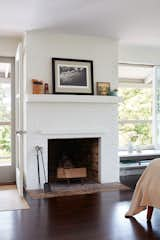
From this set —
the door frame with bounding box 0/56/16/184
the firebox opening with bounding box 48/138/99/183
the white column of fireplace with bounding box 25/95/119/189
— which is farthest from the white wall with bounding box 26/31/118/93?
the firebox opening with bounding box 48/138/99/183

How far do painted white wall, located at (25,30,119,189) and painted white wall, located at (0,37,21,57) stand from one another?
521 mm

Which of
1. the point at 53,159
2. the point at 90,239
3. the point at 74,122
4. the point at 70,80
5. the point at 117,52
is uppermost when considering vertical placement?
the point at 117,52

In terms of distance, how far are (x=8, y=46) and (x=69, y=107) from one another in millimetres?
1480

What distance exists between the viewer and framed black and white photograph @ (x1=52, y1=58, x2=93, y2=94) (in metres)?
4.75

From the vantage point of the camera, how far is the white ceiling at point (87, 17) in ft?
11.7

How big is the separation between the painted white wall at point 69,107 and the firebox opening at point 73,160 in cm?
28

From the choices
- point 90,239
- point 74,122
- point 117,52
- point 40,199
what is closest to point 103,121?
point 74,122

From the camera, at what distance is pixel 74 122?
4.86 metres

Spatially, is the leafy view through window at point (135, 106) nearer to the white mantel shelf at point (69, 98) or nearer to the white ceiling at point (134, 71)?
the white ceiling at point (134, 71)

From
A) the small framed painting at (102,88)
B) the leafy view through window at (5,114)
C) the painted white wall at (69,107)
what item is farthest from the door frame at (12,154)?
the small framed painting at (102,88)

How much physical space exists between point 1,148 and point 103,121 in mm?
1841

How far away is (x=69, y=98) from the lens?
474 cm

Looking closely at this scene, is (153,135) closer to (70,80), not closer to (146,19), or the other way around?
(70,80)

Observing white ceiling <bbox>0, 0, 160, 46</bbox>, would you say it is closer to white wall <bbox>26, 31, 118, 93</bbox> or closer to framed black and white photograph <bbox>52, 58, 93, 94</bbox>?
white wall <bbox>26, 31, 118, 93</bbox>
